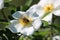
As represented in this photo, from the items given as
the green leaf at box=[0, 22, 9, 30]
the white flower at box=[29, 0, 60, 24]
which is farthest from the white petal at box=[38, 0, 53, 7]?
the green leaf at box=[0, 22, 9, 30]

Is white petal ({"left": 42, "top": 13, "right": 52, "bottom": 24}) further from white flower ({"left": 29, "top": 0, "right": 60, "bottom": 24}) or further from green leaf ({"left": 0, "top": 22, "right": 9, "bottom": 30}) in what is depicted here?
green leaf ({"left": 0, "top": 22, "right": 9, "bottom": 30})

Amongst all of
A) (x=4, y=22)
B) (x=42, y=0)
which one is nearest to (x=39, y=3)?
(x=42, y=0)

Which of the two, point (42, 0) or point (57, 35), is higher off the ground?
point (42, 0)

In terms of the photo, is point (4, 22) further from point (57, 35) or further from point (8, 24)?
point (57, 35)

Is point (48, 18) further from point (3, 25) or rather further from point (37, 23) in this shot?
point (3, 25)

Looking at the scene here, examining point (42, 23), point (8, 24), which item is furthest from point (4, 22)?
point (42, 23)

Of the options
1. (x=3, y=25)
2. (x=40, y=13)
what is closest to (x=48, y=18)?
(x=40, y=13)
